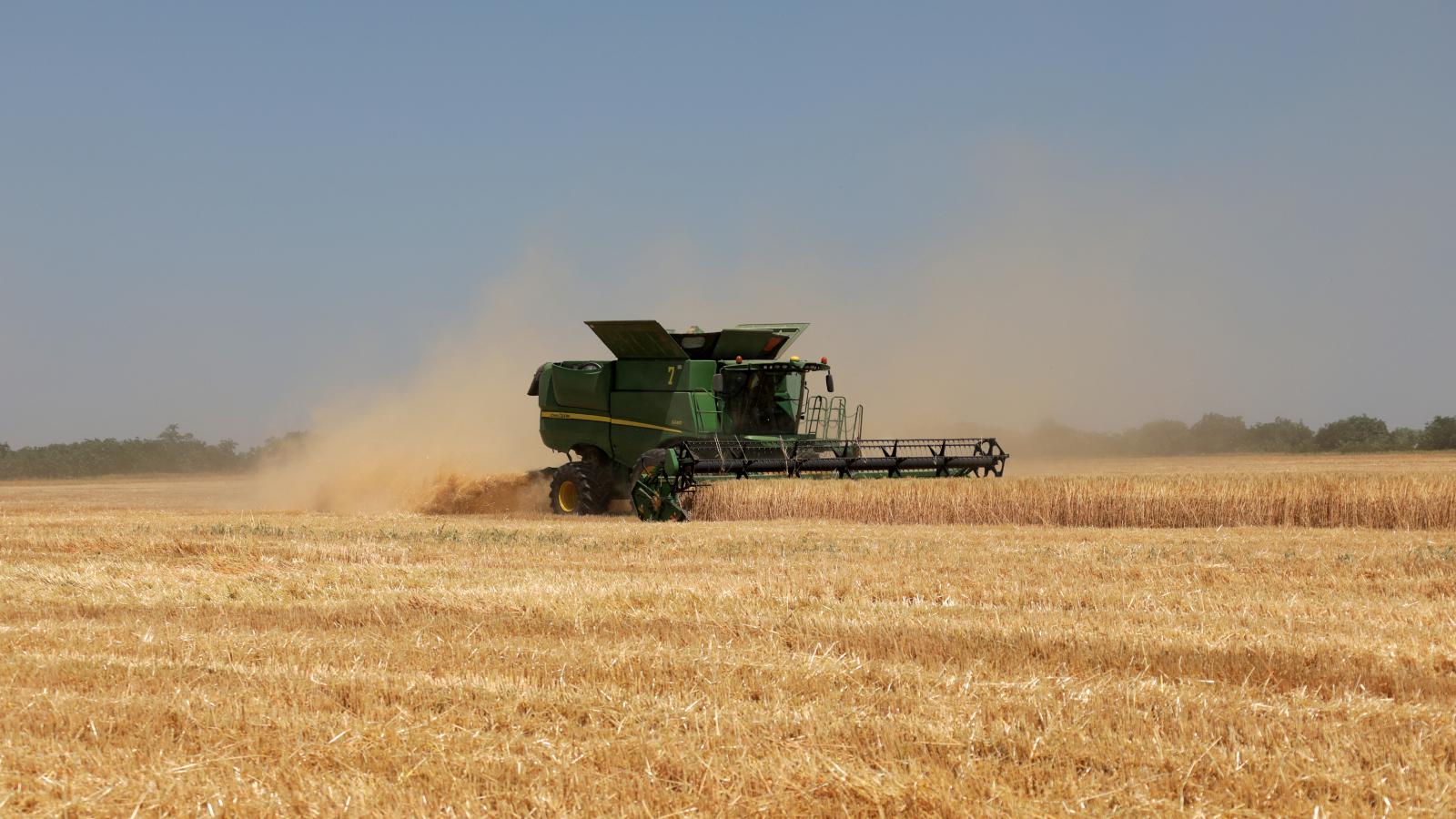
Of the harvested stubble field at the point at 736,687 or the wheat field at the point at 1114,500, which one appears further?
the wheat field at the point at 1114,500

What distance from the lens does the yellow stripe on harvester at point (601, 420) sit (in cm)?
1828

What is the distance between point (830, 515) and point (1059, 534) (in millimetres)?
3340

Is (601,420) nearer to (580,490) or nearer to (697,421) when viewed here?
(580,490)

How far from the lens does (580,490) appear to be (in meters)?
18.8

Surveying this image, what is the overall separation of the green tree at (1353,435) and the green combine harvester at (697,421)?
3089cm

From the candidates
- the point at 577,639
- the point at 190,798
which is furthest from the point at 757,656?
the point at 190,798

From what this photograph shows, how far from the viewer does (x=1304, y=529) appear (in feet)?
42.7

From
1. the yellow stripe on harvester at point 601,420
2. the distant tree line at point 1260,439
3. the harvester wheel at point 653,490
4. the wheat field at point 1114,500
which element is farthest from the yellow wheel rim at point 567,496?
the distant tree line at point 1260,439

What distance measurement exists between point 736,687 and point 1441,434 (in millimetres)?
43505

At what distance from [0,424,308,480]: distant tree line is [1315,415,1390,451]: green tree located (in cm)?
3863

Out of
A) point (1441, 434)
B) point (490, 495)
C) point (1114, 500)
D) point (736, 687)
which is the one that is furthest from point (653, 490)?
point (1441, 434)

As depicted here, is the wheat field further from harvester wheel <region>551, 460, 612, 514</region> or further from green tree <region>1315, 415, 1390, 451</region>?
green tree <region>1315, 415, 1390, 451</region>

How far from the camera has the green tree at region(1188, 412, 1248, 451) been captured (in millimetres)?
46156

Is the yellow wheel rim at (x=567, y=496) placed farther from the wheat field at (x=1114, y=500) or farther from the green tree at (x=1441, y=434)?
the green tree at (x=1441, y=434)
